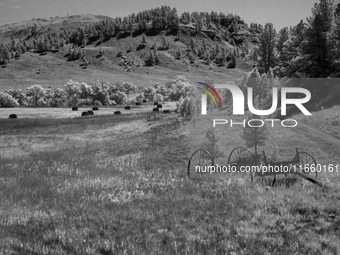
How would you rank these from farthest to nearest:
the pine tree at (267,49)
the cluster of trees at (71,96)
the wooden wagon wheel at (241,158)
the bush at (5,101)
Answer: the cluster of trees at (71,96) < the bush at (5,101) < the pine tree at (267,49) < the wooden wagon wheel at (241,158)

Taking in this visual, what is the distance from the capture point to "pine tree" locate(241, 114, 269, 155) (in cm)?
953

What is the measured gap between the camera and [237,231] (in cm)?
546

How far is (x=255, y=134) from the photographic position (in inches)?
379

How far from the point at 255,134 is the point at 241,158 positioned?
94 centimetres

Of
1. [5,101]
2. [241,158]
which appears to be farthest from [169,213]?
[5,101]

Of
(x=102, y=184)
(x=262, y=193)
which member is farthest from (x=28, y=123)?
(x=262, y=193)

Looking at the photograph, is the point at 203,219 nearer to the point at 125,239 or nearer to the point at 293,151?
the point at 125,239

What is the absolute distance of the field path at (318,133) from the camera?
948cm

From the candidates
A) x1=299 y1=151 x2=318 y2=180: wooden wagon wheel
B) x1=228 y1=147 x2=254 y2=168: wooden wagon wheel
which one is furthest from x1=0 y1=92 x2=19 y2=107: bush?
x1=299 y1=151 x2=318 y2=180: wooden wagon wheel

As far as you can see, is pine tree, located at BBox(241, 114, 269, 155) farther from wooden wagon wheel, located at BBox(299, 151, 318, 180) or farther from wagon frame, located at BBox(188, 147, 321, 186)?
wooden wagon wheel, located at BBox(299, 151, 318, 180)

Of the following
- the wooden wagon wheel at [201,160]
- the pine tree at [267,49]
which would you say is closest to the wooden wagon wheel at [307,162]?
the wooden wagon wheel at [201,160]

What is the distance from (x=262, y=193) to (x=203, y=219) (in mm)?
2214

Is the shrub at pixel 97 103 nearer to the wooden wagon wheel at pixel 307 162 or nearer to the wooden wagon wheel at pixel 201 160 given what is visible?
the wooden wagon wheel at pixel 201 160

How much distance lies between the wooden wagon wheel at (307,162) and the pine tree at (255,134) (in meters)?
1.22
